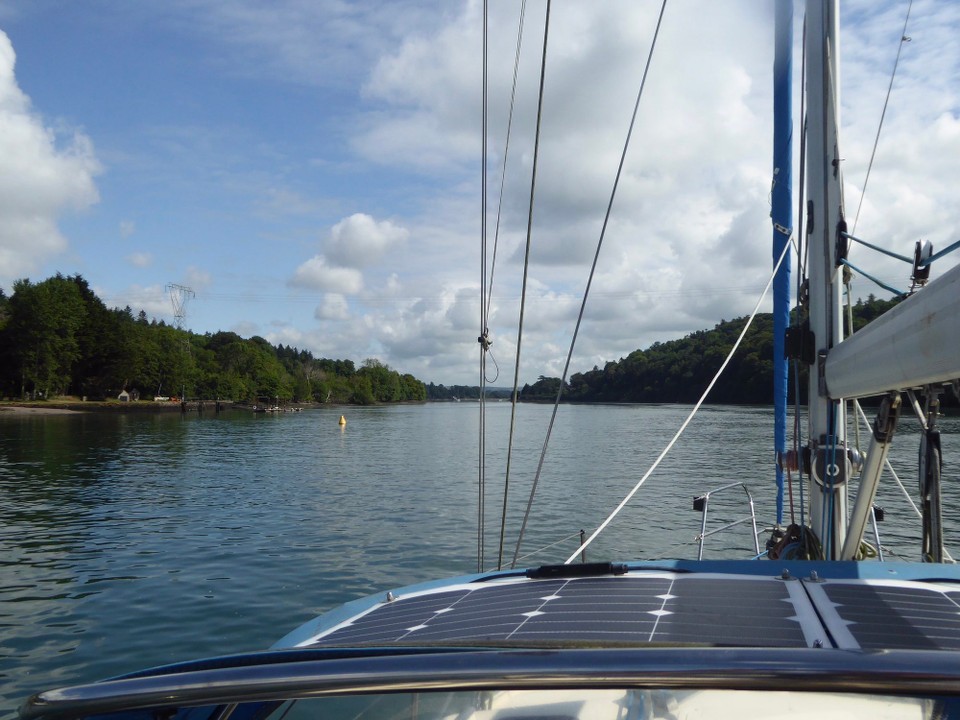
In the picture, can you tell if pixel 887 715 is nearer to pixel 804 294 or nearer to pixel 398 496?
pixel 804 294

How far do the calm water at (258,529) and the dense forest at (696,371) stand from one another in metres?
4.00

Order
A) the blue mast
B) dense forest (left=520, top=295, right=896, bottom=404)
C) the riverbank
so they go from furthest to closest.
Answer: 1. the riverbank
2. dense forest (left=520, top=295, right=896, bottom=404)
3. the blue mast

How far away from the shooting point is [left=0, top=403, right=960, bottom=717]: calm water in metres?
10.1

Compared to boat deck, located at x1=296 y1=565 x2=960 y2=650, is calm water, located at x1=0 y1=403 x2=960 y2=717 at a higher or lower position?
lower

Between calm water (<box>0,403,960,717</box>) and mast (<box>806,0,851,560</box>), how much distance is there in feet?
22.7

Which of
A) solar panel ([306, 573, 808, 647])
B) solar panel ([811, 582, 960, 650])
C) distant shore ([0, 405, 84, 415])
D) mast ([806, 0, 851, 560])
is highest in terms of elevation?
mast ([806, 0, 851, 560])

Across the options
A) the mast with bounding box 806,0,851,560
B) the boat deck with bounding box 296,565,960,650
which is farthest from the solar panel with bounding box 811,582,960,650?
the mast with bounding box 806,0,851,560

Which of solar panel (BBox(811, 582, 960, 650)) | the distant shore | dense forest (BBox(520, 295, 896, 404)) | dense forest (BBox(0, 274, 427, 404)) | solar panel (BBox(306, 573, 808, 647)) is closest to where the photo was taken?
solar panel (BBox(811, 582, 960, 650))

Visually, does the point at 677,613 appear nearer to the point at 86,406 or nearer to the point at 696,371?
the point at 696,371

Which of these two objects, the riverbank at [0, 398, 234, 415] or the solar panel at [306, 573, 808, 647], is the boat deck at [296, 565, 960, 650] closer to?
the solar panel at [306, 573, 808, 647]

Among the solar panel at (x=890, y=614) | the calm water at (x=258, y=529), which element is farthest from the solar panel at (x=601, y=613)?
the calm water at (x=258, y=529)

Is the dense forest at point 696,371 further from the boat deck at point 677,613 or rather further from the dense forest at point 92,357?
the dense forest at point 92,357

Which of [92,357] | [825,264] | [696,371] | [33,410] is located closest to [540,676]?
[825,264]

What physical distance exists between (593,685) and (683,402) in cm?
10593
